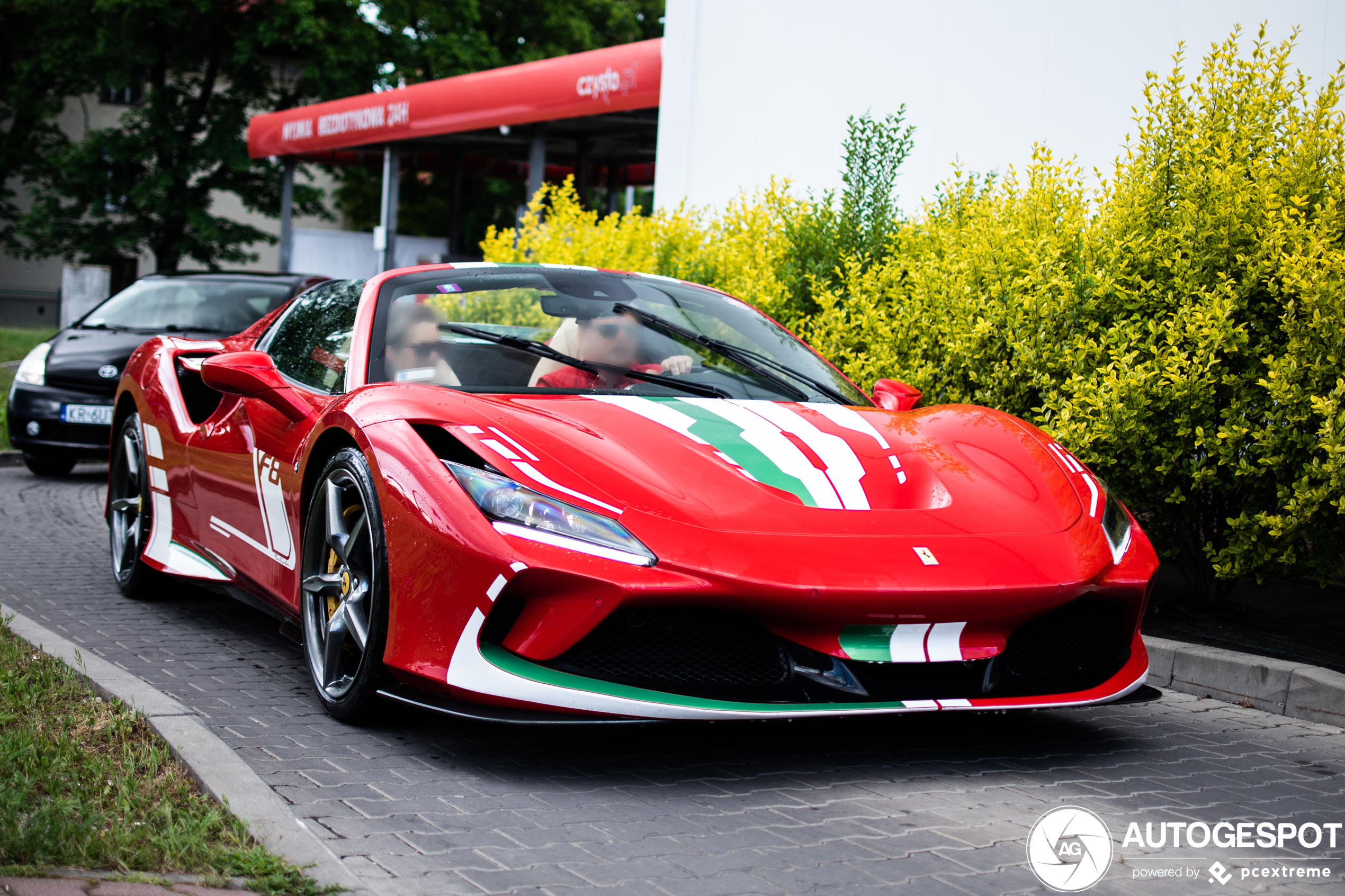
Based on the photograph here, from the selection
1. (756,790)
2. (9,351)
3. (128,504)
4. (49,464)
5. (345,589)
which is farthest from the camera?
(9,351)

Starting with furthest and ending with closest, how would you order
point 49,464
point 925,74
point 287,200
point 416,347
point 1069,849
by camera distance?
point 287,200
point 49,464
point 925,74
point 416,347
point 1069,849

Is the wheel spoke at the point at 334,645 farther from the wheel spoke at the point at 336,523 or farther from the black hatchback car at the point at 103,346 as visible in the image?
the black hatchback car at the point at 103,346

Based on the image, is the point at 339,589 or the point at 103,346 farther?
the point at 103,346

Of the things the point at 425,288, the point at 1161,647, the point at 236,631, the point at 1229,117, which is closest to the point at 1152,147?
the point at 1229,117

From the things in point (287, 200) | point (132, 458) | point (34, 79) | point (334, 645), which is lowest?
point (334, 645)

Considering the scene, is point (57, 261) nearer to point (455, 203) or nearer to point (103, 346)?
point (455, 203)

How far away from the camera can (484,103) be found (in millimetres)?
18125

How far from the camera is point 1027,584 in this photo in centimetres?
327

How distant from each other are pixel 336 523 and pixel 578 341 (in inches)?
40.5

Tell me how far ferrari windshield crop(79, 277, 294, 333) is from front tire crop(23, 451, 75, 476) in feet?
3.73

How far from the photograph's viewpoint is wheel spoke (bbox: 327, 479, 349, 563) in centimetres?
374

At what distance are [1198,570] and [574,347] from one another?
299 cm

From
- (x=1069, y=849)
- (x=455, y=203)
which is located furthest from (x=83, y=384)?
(x=455, y=203)

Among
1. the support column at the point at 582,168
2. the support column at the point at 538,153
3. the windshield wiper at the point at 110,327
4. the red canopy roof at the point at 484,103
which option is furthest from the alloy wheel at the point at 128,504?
the support column at the point at 582,168
